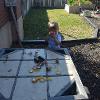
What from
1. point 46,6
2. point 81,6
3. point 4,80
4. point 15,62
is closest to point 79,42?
point 15,62

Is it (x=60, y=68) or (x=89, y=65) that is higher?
(x=60, y=68)

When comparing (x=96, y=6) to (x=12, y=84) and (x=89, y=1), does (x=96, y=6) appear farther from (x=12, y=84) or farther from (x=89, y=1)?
(x=12, y=84)

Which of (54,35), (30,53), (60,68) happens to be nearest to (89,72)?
(54,35)

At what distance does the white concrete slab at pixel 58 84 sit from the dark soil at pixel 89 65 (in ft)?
6.85

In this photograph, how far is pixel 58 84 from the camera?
166 inches

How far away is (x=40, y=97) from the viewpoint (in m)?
3.81

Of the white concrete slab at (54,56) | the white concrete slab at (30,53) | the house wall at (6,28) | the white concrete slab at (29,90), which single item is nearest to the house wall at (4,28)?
the house wall at (6,28)

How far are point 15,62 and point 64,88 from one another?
158cm

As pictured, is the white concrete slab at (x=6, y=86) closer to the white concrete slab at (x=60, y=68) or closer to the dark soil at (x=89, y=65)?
the white concrete slab at (x=60, y=68)

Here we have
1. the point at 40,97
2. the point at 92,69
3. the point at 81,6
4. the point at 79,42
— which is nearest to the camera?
the point at 40,97

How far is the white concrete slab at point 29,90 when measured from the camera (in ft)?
12.5

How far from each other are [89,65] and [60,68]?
3.63m

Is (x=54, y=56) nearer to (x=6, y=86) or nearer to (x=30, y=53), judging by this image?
(x=30, y=53)

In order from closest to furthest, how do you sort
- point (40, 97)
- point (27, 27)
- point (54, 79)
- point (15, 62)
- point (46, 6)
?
point (40, 97)
point (54, 79)
point (15, 62)
point (27, 27)
point (46, 6)
